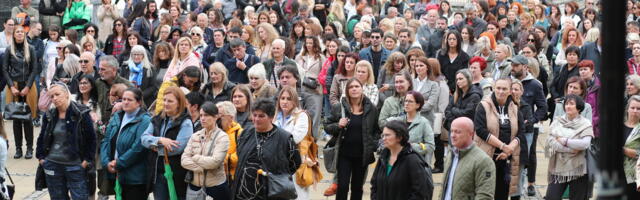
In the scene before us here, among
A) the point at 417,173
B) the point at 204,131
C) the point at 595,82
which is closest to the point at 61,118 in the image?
the point at 204,131

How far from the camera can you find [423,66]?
12883mm

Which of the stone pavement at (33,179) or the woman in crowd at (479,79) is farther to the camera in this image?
the stone pavement at (33,179)

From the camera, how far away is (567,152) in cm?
1072

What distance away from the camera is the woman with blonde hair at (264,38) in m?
15.8

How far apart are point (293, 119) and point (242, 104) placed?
70cm

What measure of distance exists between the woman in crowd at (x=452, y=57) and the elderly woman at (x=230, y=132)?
5.38 metres

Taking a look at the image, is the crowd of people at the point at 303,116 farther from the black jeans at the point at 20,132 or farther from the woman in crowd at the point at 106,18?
the woman in crowd at the point at 106,18

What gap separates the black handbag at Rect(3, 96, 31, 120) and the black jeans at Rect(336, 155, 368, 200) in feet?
18.5

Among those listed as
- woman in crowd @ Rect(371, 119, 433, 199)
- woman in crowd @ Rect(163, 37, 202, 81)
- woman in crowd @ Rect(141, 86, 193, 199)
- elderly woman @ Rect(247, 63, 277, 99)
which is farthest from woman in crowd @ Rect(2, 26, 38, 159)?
woman in crowd @ Rect(371, 119, 433, 199)

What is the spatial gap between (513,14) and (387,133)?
11860 mm

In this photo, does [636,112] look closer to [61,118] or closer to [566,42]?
[61,118]

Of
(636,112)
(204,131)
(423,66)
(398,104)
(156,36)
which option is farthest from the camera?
(156,36)

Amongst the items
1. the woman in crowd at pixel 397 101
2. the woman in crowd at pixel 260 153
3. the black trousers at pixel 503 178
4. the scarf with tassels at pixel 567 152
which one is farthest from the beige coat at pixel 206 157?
the scarf with tassels at pixel 567 152

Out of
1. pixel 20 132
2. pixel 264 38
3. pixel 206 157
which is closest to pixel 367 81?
pixel 206 157
